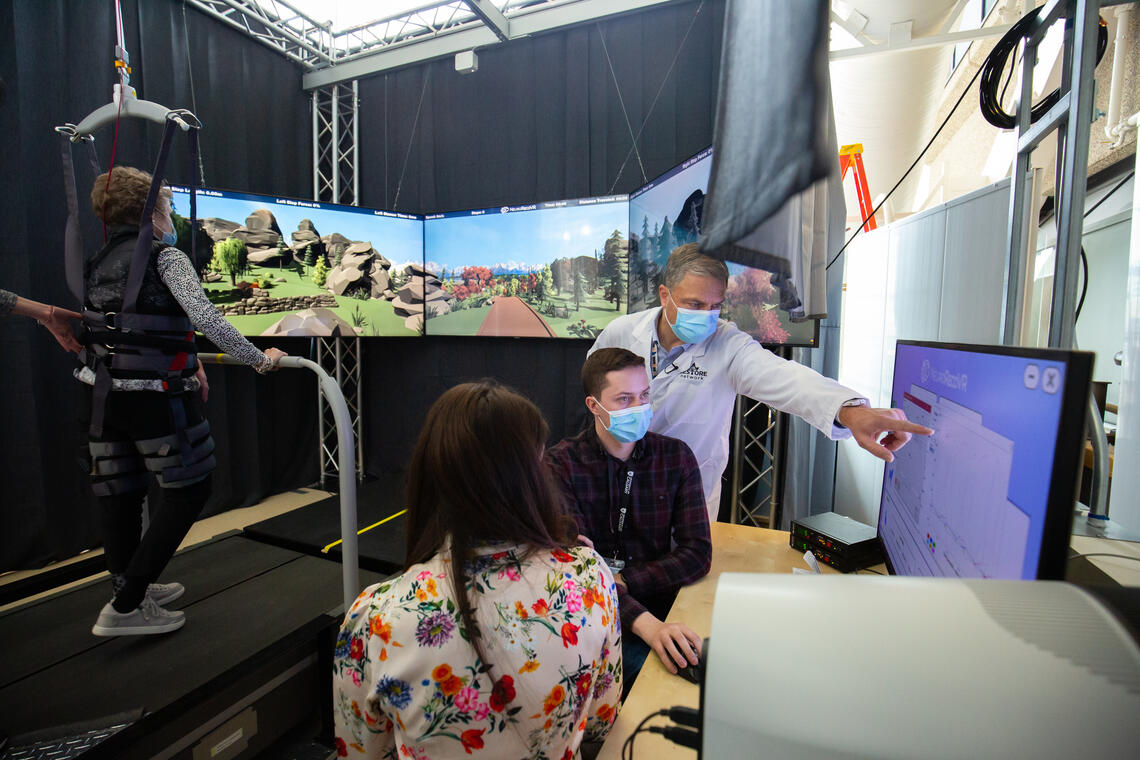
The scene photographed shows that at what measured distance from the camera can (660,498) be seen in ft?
4.90

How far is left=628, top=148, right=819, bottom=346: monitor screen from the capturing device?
2.56 metres

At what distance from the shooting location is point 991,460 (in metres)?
0.59

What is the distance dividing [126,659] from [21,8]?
3.38 metres

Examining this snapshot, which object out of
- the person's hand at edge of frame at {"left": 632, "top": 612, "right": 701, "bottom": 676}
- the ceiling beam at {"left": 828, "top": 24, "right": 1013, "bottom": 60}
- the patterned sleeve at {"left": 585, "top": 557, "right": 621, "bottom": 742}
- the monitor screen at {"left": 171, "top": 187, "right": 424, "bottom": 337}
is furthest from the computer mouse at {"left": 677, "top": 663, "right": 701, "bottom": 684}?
the monitor screen at {"left": 171, "top": 187, "right": 424, "bottom": 337}

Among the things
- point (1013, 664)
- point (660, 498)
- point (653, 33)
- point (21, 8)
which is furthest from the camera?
point (653, 33)

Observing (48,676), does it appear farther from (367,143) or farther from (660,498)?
(367,143)

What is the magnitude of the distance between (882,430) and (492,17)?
365 centimetres

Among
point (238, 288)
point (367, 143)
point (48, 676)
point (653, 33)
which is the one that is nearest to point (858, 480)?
point (653, 33)

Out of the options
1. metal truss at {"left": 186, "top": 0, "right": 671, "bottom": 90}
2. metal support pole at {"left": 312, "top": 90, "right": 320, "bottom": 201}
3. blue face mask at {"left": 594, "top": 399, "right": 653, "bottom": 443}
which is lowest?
blue face mask at {"left": 594, "top": 399, "right": 653, "bottom": 443}

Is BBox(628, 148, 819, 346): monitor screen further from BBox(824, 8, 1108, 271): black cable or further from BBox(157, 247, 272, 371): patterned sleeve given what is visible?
BBox(157, 247, 272, 371): patterned sleeve

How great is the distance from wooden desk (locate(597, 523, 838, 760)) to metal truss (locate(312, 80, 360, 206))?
424 centimetres

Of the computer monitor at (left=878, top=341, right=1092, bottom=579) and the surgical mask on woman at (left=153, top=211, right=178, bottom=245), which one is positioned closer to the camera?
the computer monitor at (left=878, top=341, right=1092, bottom=579)

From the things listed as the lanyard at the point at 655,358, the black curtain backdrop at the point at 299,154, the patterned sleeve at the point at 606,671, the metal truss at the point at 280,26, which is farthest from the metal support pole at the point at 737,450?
the metal truss at the point at 280,26

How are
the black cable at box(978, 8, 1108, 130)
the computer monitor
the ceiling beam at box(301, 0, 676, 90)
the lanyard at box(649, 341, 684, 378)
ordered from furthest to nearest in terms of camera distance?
the ceiling beam at box(301, 0, 676, 90), the lanyard at box(649, 341, 684, 378), the black cable at box(978, 8, 1108, 130), the computer monitor
